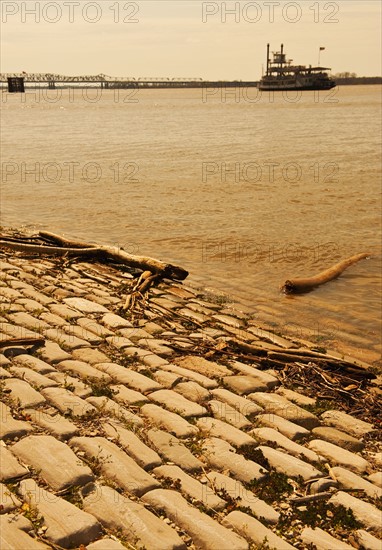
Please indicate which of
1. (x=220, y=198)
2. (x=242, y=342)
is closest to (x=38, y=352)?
(x=242, y=342)

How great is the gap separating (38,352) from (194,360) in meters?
1.36

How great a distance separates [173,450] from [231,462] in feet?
1.24

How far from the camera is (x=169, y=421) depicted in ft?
14.8

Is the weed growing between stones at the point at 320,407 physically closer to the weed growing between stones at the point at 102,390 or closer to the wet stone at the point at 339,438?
the wet stone at the point at 339,438

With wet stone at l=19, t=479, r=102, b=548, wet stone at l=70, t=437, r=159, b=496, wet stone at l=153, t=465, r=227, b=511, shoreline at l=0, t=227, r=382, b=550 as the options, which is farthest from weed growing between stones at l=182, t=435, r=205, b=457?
wet stone at l=19, t=479, r=102, b=548

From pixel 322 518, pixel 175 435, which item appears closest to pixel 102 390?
pixel 175 435

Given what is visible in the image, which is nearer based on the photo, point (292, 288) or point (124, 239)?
point (292, 288)

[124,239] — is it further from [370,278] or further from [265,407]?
[265,407]

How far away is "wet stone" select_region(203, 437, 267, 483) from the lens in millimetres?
3949

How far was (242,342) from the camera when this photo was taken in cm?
639

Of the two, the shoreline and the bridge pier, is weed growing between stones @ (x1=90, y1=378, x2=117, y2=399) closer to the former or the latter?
the shoreline

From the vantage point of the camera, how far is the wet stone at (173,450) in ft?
13.1

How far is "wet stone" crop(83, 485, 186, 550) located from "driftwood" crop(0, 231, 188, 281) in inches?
207

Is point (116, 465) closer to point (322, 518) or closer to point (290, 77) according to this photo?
point (322, 518)
